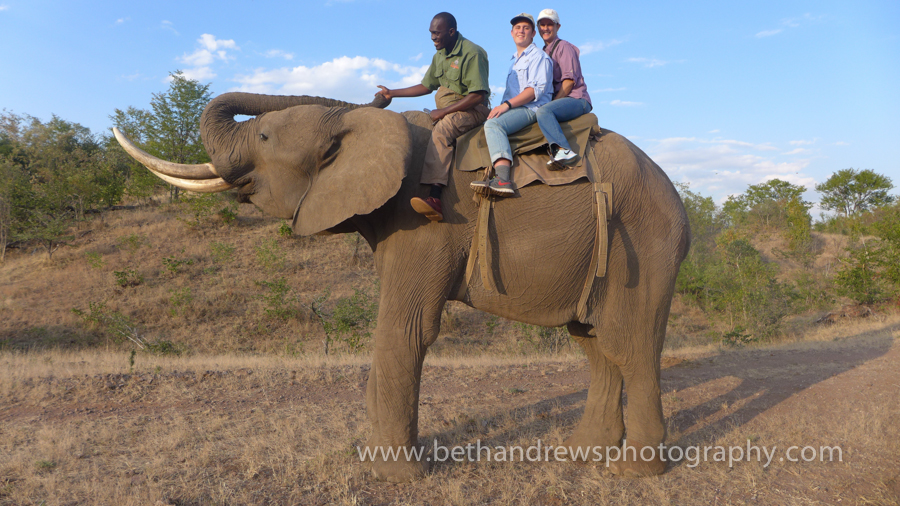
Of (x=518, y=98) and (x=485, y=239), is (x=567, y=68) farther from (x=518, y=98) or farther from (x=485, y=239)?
(x=485, y=239)

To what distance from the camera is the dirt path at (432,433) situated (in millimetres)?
4094

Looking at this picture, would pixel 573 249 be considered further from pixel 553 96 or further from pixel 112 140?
pixel 112 140

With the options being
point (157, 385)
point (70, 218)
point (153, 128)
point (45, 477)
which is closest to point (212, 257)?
point (70, 218)

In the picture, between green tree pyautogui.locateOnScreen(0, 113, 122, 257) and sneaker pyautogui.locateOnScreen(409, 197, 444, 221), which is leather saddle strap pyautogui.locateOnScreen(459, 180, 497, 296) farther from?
green tree pyautogui.locateOnScreen(0, 113, 122, 257)

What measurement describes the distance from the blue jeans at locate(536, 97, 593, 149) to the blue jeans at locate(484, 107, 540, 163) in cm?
11

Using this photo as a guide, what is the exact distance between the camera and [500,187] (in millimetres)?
4023

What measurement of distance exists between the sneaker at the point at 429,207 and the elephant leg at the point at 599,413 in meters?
1.80

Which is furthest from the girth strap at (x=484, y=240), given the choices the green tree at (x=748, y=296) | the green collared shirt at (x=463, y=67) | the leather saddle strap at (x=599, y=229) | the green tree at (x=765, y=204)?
the green tree at (x=765, y=204)

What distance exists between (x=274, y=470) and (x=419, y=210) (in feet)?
7.98

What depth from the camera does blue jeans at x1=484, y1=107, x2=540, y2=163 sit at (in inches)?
161

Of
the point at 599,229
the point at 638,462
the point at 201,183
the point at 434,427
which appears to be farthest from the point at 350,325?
the point at 599,229

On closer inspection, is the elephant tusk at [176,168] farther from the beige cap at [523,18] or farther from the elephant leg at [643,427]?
the elephant leg at [643,427]

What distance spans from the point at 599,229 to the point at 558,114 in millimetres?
978

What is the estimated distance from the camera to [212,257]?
76.5 ft
